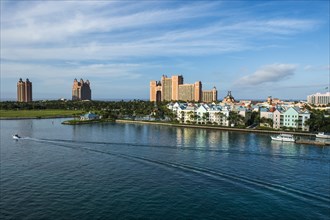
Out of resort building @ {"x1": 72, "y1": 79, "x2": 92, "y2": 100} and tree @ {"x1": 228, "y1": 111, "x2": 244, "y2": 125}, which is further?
resort building @ {"x1": 72, "y1": 79, "x2": 92, "y2": 100}

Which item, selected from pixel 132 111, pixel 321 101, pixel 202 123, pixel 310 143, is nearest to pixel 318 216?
pixel 310 143

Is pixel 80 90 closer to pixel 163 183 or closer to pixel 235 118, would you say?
pixel 235 118

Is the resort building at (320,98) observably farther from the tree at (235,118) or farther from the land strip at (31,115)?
the land strip at (31,115)

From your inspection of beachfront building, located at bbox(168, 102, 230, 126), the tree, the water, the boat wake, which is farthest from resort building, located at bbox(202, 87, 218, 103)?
the boat wake

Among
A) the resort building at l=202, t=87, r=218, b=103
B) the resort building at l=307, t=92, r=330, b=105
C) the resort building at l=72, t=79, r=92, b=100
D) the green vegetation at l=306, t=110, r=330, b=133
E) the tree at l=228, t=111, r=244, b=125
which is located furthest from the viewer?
the resort building at l=72, t=79, r=92, b=100

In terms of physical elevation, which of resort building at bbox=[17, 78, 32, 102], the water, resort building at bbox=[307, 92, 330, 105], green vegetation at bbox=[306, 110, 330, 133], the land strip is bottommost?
the water

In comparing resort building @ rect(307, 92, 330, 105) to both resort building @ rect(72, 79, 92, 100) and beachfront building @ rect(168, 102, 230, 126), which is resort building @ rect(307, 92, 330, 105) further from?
resort building @ rect(72, 79, 92, 100)

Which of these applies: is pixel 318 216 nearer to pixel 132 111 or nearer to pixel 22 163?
pixel 22 163
